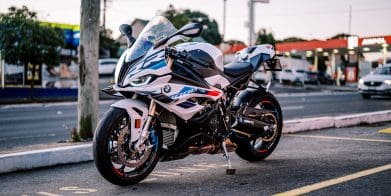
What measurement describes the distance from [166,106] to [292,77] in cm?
4610

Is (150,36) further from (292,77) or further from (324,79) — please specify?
(324,79)

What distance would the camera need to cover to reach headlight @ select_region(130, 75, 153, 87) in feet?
15.2

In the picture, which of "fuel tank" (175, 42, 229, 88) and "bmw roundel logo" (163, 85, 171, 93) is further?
"fuel tank" (175, 42, 229, 88)

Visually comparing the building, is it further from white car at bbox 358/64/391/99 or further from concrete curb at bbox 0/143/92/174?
concrete curb at bbox 0/143/92/174

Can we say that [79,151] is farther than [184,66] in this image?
Yes

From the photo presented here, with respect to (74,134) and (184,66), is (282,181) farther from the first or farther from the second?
(74,134)

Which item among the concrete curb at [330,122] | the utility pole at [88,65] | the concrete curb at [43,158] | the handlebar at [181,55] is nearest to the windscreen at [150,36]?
the handlebar at [181,55]

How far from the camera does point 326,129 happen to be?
9242 mm

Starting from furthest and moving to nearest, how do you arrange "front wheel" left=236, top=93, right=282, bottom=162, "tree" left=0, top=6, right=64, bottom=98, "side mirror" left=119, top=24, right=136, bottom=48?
"tree" left=0, top=6, right=64, bottom=98
"front wheel" left=236, top=93, right=282, bottom=162
"side mirror" left=119, top=24, right=136, bottom=48

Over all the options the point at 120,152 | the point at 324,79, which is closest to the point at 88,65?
the point at 120,152

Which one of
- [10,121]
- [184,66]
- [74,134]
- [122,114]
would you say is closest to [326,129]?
[74,134]

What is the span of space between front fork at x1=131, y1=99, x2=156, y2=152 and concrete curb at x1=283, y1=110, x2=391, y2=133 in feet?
14.1

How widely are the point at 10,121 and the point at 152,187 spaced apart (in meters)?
10.9

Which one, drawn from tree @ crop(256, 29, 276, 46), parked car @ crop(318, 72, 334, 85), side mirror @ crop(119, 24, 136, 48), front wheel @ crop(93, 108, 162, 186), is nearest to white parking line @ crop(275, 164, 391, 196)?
front wheel @ crop(93, 108, 162, 186)
